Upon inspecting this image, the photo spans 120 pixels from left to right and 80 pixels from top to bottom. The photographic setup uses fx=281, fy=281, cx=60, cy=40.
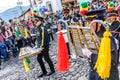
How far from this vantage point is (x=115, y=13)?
633cm

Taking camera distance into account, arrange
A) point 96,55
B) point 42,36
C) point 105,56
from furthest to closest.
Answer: point 42,36, point 96,55, point 105,56

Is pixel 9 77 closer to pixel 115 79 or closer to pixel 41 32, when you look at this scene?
pixel 41 32

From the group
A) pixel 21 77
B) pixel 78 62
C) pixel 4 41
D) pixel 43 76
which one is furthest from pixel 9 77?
pixel 4 41

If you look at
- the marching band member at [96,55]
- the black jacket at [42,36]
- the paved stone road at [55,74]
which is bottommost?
the paved stone road at [55,74]

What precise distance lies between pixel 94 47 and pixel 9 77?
6506mm

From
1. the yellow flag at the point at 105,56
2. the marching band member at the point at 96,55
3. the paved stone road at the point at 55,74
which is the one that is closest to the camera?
the yellow flag at the point at 105,56

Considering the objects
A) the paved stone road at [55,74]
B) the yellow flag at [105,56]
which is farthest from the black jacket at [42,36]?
the yellow flag at [105,56]

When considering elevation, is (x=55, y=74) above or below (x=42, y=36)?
below

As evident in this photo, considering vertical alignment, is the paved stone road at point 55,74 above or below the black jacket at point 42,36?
below

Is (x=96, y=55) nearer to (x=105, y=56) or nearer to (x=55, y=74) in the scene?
(x=105, y=56)

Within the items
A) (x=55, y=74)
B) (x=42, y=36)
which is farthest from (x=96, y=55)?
(x=55, y=74)

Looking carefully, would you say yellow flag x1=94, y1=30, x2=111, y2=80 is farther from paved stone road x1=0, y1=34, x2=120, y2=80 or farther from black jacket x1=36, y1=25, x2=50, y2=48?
black jacket x1=36, y1=25, x2=50, y2=48

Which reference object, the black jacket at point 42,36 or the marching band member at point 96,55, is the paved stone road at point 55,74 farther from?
the marching band member at point 96,55

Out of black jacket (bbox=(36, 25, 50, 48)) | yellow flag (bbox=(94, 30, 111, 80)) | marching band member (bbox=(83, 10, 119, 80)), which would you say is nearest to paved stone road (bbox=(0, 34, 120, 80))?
black jacket (bbox=(36, 25, 50, 48))
